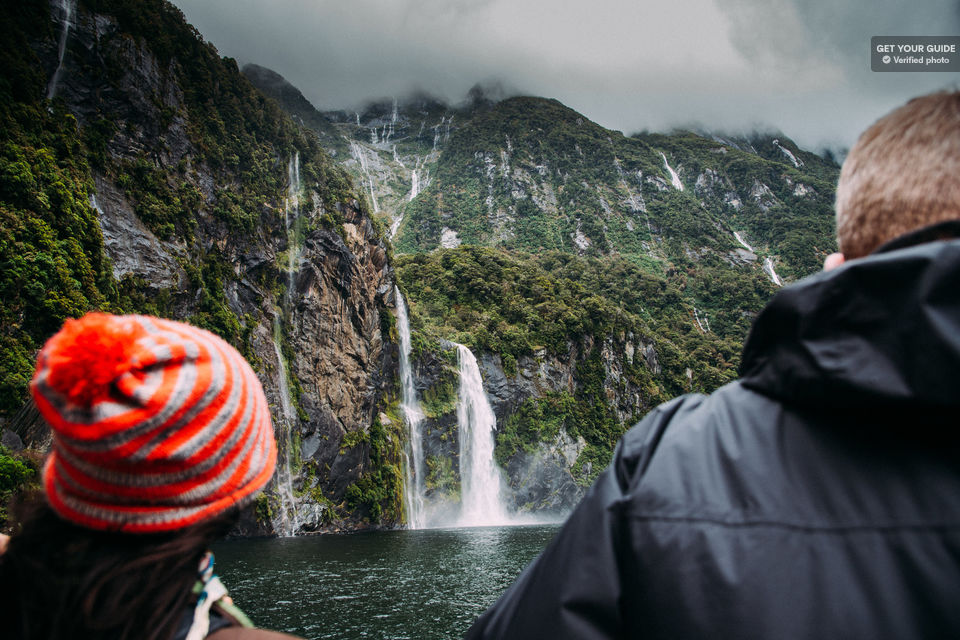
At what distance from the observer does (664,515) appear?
0.92m

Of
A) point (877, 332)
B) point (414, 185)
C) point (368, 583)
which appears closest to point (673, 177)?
point (414, 185)

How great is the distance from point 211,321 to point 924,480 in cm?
2770

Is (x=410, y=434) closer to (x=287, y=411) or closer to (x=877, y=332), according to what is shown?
(x=287, y=411)

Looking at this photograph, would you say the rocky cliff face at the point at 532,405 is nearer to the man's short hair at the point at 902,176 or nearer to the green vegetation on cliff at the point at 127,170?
the green vegetation on cliff at the point at 127,170

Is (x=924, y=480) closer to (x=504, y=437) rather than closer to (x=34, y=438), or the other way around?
(x=34, y=438)

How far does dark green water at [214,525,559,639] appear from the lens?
32.5 ft

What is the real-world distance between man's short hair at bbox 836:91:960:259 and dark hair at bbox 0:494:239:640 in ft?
5.35

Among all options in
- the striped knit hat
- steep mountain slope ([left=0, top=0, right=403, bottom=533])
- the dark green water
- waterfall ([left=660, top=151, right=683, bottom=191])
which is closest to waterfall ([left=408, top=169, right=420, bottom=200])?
waterfall ([left=660, top=151, right=683, bottom=191])

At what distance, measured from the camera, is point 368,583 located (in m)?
13.4

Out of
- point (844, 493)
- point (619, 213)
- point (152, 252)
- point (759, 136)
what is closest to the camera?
point (844, 493)

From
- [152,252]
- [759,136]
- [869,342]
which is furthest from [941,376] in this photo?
[759,136]

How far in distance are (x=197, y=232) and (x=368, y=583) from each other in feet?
69.3

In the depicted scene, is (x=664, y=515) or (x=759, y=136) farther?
(x=759, y=136)

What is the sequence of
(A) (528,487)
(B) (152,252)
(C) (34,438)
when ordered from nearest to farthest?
(C) (34,438), (B) (152,252), (A) (528,487)
